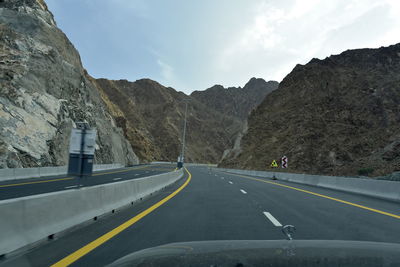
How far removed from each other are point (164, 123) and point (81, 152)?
109 meters

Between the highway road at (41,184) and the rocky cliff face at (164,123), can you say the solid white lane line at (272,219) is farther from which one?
the rocky cliff face at (164,123)

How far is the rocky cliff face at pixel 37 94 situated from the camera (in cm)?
3212

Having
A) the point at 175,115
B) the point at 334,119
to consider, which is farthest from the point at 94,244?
the point at 175,115

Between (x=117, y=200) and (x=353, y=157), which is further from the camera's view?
(x=353, y=157)

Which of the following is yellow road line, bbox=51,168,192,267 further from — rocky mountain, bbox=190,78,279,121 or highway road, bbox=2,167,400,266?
rocky mountain, bbox=190,78,279,121

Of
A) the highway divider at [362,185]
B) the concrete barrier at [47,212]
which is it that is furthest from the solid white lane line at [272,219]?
the highway divider at [362,185]

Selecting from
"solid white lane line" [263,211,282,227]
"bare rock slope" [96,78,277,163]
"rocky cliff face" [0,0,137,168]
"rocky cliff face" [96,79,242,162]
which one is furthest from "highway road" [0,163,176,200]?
"rocky cliff face" [96,79,242,162]

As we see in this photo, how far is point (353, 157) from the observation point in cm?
4284

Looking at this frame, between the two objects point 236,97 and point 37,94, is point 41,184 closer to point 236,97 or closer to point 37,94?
point 37,94

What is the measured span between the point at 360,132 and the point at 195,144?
85.6 metres

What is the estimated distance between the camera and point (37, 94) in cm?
3806

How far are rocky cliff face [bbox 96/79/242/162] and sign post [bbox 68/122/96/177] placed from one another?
8080 cm

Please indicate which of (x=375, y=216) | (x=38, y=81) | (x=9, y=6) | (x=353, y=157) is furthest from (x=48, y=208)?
(x=9, y=6)

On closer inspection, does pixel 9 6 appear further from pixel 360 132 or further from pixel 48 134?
pixel 360 132
